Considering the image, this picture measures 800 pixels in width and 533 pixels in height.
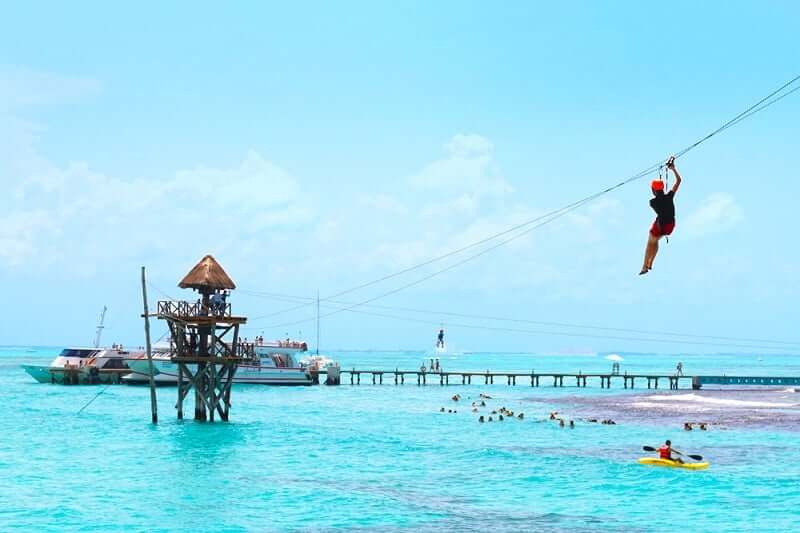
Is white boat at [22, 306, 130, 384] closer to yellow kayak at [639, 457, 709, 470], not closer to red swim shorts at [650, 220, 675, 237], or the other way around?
yellow kayak at [639, 457, 709, 470]

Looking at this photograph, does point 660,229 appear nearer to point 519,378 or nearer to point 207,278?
point 207,278

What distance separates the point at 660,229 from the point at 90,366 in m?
89.2

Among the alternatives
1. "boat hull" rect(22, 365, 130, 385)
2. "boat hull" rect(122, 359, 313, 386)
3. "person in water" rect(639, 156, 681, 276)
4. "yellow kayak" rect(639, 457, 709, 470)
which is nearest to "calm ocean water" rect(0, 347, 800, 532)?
"yellow kayak" rect(639, 457, 709, 470)

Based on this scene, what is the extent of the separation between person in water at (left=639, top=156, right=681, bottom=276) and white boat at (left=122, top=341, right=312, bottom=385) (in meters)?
75.3

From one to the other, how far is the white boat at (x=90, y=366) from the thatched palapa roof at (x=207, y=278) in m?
48.2

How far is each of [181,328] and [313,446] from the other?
9471mm

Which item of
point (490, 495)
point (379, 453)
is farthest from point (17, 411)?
point (490, 495)

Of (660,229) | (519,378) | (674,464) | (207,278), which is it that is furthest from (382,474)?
(519,378)

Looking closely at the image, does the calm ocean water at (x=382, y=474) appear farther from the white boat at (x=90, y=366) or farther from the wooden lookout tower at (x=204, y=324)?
the white boat at (x=90, y=366)

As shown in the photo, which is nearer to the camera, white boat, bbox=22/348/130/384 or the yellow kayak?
the yellow kayak

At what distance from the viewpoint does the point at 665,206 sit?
15266 mm

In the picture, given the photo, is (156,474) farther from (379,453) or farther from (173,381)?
(173,381)

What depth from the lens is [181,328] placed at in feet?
160

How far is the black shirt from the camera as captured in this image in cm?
1523
